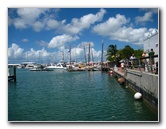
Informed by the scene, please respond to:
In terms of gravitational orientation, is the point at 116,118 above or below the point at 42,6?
below

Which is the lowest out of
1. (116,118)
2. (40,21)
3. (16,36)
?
(116,118)

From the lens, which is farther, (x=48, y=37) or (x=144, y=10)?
(x=48, y=37)

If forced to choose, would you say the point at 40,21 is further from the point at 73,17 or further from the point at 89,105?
the point at 89,105

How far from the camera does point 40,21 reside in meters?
7.09
